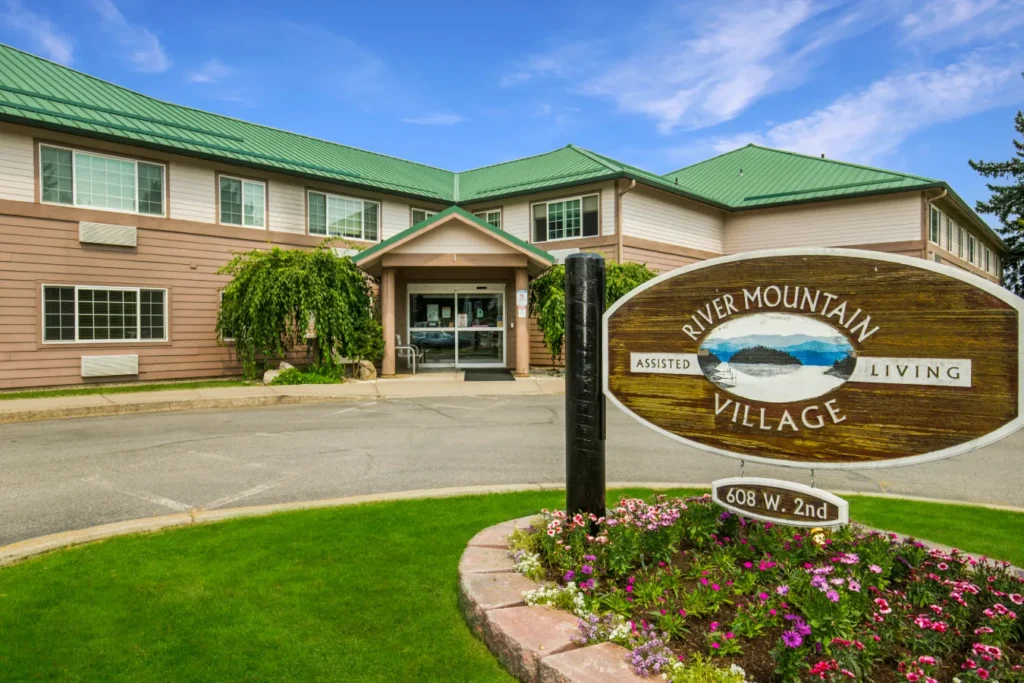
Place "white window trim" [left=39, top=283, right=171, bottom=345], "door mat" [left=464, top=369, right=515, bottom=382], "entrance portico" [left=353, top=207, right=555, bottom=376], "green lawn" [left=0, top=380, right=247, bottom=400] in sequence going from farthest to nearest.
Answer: "entrance portico" [left=353, top=207, right=555, bottom=376] < "door mat" [left=464, top=369, right=515, bottom=382] < "white window trim" [left=39, top=283, right=171, bottom=345] < "green lawn" [left=0, top=380, right=247, bottom=400]

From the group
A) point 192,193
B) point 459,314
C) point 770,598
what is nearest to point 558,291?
point 459,314

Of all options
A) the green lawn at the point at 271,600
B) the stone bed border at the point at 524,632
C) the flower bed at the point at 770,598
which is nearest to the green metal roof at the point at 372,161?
the green lawn at the point at 271,600

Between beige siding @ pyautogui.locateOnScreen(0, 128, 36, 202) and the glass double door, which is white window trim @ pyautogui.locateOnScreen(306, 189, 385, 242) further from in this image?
beige siding @ pyautogui.locateOnScreen(0, 128, 36, 202)

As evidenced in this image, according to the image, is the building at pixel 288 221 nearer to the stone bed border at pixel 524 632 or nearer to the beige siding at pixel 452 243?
the beige siding at pixel 452 243

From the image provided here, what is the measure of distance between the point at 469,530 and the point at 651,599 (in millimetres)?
1855

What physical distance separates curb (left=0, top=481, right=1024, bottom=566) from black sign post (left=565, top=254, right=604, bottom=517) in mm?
2032

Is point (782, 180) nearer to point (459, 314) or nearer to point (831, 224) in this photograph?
point (831, 224)

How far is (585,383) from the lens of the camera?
3.82m

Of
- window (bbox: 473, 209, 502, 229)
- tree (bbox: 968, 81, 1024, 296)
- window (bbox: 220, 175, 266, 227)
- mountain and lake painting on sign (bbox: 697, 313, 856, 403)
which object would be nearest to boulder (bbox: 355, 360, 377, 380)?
window (bbox: 220, 175, 266, 227)

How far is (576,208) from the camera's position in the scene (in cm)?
2169

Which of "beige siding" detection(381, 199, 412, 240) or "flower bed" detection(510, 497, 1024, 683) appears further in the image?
"beige siding" detection(381, 199, 412, 240)

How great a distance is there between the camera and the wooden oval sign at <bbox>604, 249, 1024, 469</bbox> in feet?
9.07

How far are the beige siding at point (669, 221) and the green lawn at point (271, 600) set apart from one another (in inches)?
670

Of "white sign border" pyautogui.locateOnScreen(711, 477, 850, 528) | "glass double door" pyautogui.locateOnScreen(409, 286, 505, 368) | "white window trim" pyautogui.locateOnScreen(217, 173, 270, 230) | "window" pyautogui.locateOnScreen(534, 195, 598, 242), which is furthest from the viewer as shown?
"window" pyautogui.locateOnScreen(534, 195, 598, 242)
